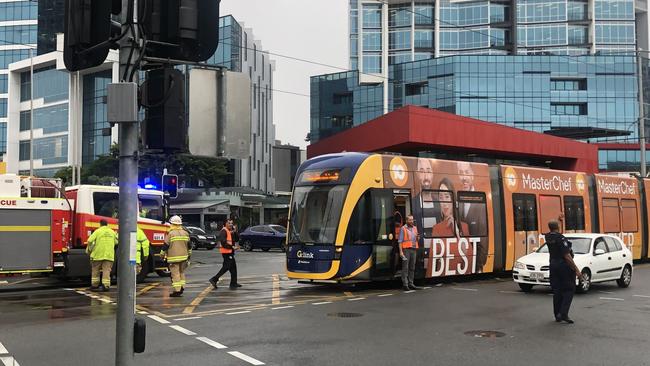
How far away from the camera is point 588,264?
14773mm

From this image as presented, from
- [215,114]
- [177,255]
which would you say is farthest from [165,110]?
[177,255]

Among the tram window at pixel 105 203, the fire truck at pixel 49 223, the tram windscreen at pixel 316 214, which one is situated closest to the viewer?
the tram windscreen at pixel 316 214

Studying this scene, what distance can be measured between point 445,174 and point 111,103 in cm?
1363

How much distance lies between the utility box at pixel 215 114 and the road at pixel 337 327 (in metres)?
3.86

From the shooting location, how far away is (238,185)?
7250cm

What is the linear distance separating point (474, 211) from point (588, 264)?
361cm

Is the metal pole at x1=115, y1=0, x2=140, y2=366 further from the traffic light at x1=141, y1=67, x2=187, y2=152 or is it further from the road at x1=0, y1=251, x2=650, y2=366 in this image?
the road at x1=0, y1=251, x2=650, y2=366

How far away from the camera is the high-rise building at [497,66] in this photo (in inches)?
3378

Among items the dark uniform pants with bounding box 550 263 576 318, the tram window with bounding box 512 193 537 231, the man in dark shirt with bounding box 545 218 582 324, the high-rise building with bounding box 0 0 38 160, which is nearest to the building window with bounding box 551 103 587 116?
the high-rise building with bounding box 0 0 38 160

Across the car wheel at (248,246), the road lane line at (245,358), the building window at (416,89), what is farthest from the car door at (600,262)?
the building window at (416,89)

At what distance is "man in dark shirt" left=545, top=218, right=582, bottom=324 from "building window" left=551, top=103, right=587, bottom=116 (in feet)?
270

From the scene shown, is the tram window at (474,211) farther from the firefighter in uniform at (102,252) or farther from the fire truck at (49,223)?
the firefighter in uniform at (102,252)

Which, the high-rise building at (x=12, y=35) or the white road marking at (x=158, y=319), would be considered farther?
the high-rise building at (x=12, y=35)

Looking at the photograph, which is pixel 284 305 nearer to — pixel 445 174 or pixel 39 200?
pixel 445 174
